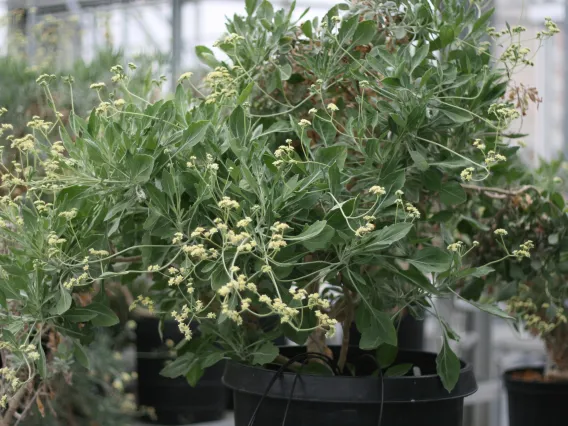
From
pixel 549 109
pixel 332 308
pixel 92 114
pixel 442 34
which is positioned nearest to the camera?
pixel 92 114

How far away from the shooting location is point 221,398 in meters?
2.54

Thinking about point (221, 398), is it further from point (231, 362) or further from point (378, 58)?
point (378, 58)

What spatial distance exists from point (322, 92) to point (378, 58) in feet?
0.30

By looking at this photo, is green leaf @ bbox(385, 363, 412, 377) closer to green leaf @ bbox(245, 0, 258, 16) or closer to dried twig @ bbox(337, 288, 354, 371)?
dried twig @ bbox(337, 288, 354, 371)

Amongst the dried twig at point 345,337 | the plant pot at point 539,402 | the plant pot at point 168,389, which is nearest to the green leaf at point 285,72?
the dried twig at point 345,337

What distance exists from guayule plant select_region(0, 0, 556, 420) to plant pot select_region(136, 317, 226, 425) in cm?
138

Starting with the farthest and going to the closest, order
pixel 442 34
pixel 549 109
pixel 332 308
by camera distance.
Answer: pixel 549 109
pixel 332 308
pixel 442 34

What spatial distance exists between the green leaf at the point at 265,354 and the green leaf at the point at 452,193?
0.93ft

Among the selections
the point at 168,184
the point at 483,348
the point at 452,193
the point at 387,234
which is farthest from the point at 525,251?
the point at 483,348

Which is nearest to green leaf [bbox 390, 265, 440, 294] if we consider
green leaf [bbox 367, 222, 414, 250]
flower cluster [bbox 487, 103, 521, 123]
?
green leaf [bbox 367, 222, 414, 250]

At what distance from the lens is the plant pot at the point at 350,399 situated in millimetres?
959

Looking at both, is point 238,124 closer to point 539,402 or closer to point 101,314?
point 101,314

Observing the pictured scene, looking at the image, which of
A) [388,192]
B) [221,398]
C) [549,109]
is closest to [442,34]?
[388,192]

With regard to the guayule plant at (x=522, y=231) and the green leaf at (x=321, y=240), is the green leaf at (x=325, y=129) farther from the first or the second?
the guayule plant at (x=522, y=231)
